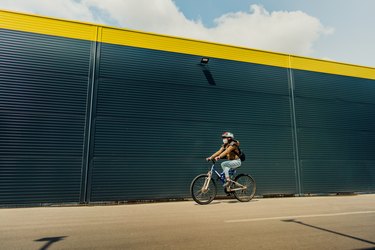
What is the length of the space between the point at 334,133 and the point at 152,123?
24.5 ft

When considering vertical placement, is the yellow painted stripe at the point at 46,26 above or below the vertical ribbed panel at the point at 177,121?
above

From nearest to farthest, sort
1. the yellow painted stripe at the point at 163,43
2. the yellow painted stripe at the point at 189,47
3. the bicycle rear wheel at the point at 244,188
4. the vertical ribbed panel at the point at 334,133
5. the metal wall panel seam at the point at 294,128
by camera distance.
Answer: the bicycle rear wheel at the point at 244,188 → the yellow painted stripe at the point at 163,43 → the yellow painted stripe at the point at 189,47 → the metal wall panel seam at the point at 294,128 → the vertical ribbed panel at the point at 334,133

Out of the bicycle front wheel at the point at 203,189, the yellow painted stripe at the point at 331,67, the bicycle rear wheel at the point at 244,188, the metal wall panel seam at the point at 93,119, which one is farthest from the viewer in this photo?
the yellow painted stripe at the point at 331,67

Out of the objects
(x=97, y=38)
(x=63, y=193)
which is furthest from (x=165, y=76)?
→ (x=63, y=193)

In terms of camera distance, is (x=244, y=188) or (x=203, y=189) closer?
(x=203, y=189)

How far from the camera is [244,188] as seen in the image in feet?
25.3

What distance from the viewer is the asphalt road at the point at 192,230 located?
3.37m

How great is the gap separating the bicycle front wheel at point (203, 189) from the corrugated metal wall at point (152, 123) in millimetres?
1285

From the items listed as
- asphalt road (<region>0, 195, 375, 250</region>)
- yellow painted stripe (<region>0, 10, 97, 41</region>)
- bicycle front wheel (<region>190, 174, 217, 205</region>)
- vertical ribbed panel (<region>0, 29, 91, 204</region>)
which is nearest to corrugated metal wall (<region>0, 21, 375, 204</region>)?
vertical ribbed panel (<region>0, 29, 91, 204</region>)

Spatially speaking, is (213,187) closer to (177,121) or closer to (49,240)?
(177,121)

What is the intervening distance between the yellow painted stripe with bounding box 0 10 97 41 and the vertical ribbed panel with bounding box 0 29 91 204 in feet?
0.64

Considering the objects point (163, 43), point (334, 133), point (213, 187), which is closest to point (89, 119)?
point (163, 43)

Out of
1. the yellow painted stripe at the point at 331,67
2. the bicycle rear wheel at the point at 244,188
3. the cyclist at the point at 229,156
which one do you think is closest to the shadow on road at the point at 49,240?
the cyclist at the point at 229,156

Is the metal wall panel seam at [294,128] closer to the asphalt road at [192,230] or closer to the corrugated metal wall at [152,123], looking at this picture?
the corrugated metal wall at [152,123]
